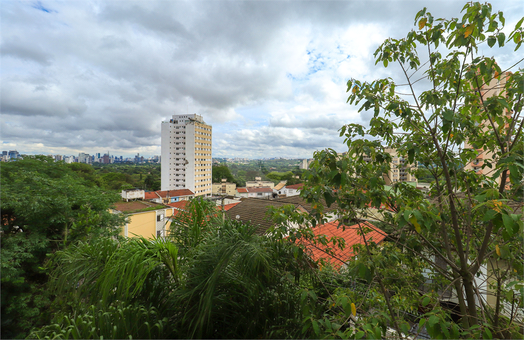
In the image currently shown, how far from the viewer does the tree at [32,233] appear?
2.74 m

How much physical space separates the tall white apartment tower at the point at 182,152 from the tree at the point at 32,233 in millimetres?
35752

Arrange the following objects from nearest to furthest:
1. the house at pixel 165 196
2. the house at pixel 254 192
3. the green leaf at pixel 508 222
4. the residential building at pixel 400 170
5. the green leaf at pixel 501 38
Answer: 1. the green leaf at pixel 508 222
2. the green leaf at pixel 501 38
3. the residential building at pixel 400 170
4. the house at pixel 165 196
5. the house at pixel 254 192

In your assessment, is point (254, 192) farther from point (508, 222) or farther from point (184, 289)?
point (508, 222)

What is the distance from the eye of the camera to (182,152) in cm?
4012

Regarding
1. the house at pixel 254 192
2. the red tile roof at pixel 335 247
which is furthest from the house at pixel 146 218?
the house at pixel 254 192

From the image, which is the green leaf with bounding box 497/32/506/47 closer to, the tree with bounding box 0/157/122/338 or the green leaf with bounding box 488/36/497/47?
the green leaf with bounding box 488/36/497/47

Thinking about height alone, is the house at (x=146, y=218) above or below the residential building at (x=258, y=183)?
above

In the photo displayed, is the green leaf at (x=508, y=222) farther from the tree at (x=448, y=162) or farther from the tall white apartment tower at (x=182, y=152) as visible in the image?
the tall white apartment tower at (x=182, y=152)

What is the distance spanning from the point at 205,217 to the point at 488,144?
7.97 ft

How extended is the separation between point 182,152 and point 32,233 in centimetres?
3900

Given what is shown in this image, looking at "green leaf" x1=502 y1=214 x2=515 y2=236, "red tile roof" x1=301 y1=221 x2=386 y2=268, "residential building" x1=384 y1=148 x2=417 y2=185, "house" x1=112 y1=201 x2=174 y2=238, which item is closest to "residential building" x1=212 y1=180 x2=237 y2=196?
"house" x1=112 y1=201 x2=174 y2=238

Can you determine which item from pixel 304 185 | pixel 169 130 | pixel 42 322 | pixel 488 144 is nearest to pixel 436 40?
pixel 488 144

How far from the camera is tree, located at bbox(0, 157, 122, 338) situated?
2736 millimetres

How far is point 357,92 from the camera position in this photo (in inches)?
65.2
